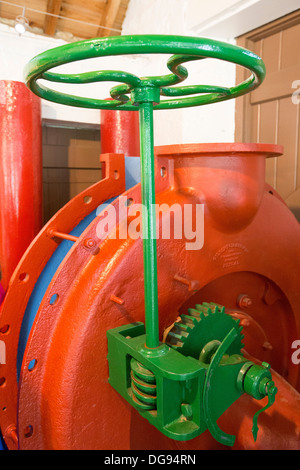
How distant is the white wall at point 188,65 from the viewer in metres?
2.21

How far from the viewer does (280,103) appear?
7.49 feet

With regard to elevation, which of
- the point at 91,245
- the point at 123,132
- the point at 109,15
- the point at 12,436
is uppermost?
the point at 109,15

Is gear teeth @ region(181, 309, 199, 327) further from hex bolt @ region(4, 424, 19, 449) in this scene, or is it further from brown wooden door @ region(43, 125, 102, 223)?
brown wooden door @ region(43, 125, 102, 223)

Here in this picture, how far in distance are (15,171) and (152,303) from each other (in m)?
1.12

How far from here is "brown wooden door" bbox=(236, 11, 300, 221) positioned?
2168 millimetres

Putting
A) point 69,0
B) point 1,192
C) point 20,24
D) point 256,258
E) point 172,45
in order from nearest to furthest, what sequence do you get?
point 172,45
point 256,258
point 1,192
point 20,24
point 69,0

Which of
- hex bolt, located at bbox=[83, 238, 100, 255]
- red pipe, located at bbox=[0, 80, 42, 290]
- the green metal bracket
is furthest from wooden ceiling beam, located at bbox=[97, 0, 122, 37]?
hex bolt, located at bbox=[83, 238, 100, 255]

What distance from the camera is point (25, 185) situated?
172 centimetres

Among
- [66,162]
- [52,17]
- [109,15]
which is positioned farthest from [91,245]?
[109,15]

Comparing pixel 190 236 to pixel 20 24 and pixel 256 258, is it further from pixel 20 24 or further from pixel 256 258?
pixel 20 24

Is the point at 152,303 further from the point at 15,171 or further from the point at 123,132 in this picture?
the point at 123,132

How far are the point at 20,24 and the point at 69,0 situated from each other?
651 millimetres

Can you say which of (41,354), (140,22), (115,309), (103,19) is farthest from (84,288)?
(103,19)

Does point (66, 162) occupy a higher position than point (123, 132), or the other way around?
point (123, 132)
